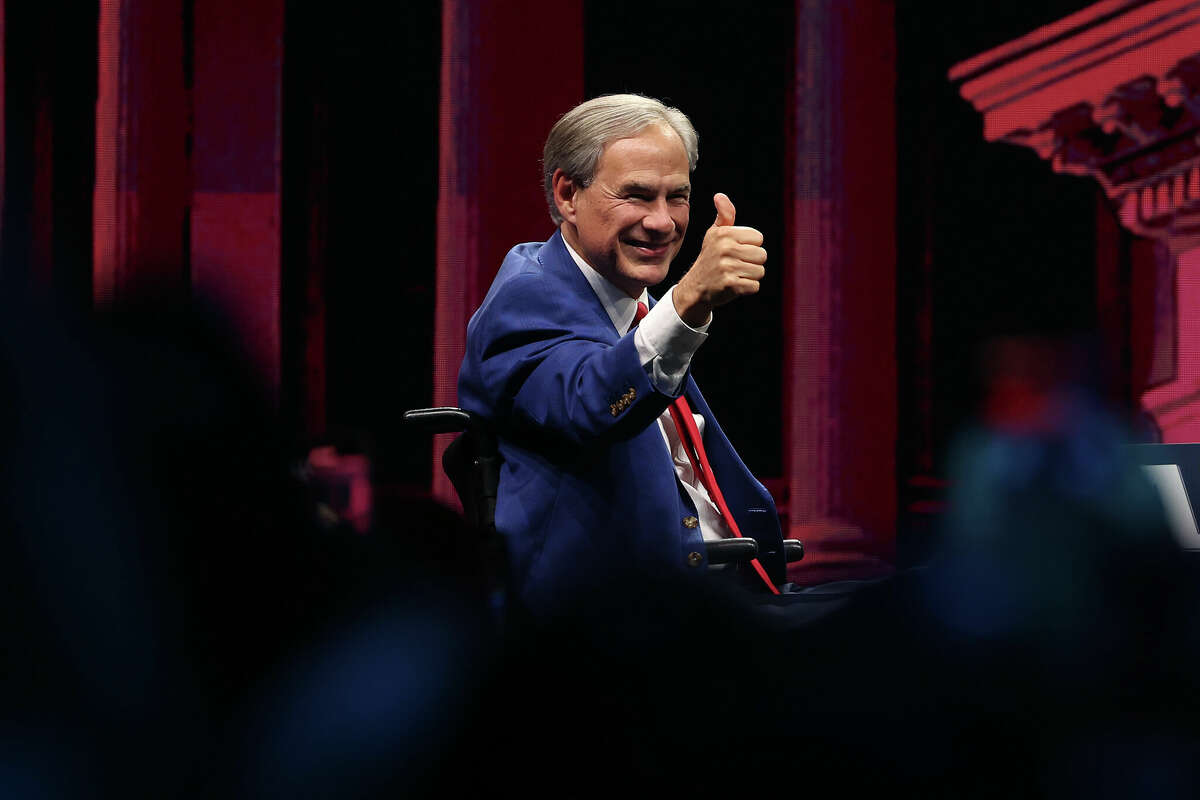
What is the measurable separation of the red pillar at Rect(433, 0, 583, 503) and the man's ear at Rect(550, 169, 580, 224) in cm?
443

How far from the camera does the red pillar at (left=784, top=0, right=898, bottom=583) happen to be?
6227 mm

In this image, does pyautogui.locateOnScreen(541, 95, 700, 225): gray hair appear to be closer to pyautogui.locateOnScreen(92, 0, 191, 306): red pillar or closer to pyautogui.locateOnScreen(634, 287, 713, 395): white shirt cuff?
pyautogui.locateOnScreen(634, 287, 713, 395): white shirt cuff

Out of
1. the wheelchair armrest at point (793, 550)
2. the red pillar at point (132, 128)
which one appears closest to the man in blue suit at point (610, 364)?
the wheelchair armrest at point (793, 550)

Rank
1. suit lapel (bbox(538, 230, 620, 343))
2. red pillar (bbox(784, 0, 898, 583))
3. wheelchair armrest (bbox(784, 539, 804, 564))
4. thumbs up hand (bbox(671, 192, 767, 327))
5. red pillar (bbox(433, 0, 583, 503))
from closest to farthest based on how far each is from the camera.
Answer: thumbs up hand (bbox(671, 192, 767, 327)), suit lapel (bbox(538, 230, 620, 343)), wheelchair armrest (bbox(784, 539, 804, 564)), red pillar (bbox(784, 0, 898, 583)), red pillar (bbox(433, 0, 583, 503))

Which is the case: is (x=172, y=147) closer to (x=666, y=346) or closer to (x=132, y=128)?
(x=132, y=128)

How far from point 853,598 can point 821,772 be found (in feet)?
0.36

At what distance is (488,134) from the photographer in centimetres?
654

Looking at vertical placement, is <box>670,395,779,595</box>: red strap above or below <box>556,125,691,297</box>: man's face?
below

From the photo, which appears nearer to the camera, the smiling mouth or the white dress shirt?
the white dress shirt

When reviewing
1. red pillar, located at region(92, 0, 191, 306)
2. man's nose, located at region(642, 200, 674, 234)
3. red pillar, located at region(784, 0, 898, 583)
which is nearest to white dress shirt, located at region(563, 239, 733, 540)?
man's nose, located at region(642, 200, 674, 234)

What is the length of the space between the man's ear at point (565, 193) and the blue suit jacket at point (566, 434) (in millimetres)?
108

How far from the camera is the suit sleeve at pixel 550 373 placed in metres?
1.63

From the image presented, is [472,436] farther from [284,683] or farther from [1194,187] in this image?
[1194,187]

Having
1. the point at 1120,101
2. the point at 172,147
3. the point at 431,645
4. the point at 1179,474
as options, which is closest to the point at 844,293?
the point at 1120,101
